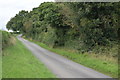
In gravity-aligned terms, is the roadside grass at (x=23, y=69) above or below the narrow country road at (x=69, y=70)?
above

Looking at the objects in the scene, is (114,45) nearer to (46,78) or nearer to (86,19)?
(86,19)

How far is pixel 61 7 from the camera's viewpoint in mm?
25875

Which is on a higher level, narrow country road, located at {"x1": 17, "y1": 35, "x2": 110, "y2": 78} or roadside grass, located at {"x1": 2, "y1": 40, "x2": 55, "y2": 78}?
roadside grass, located at {"x1": 2, "y1": 40, "x2": 55, "y2": 78}

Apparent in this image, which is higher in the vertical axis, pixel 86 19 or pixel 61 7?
pixel 61 7

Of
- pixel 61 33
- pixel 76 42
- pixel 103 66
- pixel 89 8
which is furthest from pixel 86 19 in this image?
pixel 61 33

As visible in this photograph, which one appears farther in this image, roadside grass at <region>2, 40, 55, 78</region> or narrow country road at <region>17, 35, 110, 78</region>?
narrow country road at <region>17, 35, 110, 78</region>

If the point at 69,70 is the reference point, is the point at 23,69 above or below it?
above

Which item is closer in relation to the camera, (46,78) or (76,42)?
(46,78)

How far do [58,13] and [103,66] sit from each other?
14.5 metres

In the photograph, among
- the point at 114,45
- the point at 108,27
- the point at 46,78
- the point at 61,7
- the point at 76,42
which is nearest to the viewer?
the point at 46,78

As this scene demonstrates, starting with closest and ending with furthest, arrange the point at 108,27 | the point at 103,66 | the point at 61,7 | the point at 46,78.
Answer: the point at 46,78 < the point at 103,66 < the point at 108,27 < the point at 61,7

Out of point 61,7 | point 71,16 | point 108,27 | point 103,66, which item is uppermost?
point 61,7

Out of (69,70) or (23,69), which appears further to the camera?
(69,70)

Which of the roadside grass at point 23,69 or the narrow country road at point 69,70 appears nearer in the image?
the roadside grass at point 23,69
